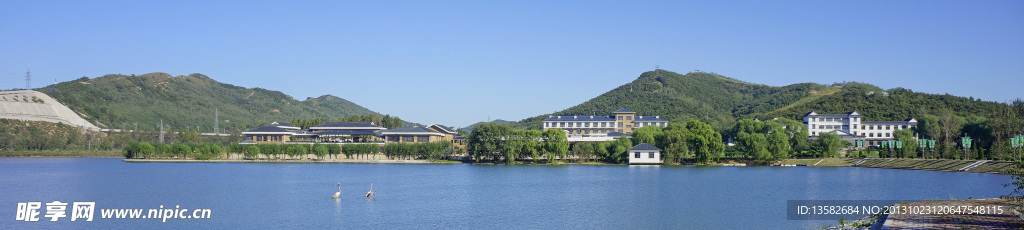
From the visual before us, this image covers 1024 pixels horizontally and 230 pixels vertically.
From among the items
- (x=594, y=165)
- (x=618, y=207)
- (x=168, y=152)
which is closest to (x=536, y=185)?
(x=618, y=207)

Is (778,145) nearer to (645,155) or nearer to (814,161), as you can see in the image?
(814,161)

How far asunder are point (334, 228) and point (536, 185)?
16476 millimetres

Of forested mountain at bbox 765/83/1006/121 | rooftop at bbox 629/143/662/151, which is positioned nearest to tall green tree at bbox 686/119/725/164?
rooftop at bbox 629/143/662/151

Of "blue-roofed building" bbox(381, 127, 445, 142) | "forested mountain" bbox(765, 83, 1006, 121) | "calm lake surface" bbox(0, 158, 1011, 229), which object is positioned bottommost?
"calm lake surface" bbox(0, 158, 1011, 229)

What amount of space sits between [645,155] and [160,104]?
403ft

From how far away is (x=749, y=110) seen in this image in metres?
118

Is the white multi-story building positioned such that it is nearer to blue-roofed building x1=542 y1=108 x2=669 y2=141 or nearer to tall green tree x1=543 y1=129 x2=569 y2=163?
blue-roofed building x1=542 y1=108 x2=669 y2=141

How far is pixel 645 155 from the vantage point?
194ft

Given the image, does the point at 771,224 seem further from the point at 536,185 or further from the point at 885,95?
the point at 885,95

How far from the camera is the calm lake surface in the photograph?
23125 millimetres

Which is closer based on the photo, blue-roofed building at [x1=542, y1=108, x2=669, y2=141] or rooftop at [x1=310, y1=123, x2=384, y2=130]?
rooftop at [x1=310, y1=123, x2=384, y2=130]

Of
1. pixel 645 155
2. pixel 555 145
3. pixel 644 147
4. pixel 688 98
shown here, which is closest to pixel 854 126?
pixel 644 147

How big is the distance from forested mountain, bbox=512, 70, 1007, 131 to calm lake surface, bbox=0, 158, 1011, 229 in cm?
4280

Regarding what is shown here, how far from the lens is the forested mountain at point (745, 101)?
87.5 metres
